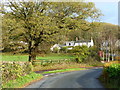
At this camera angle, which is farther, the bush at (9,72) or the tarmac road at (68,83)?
the tarmac road at (68,83)

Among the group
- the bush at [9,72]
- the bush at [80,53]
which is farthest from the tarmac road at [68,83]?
the bush at [80,53]

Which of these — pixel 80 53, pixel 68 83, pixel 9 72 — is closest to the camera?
pixel 9 72

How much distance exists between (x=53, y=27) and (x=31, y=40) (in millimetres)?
3724

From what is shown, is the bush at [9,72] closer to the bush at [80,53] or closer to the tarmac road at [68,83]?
the tarmac road at [68,83]

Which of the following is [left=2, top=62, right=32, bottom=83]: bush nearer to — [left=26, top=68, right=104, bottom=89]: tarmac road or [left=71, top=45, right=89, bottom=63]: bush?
[left=26, top=68, right=104, bottom=89]: tarmac road

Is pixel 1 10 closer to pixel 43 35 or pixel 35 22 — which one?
pixel 35 22

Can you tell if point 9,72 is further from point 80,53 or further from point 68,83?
point 80,53

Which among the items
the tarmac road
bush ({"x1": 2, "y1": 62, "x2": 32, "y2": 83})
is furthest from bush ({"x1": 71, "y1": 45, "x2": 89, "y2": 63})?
bush ({"x1": 2, "y1": 62, "x2": 32, "y2": 83})

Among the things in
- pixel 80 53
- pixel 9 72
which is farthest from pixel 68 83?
pixel 80 53

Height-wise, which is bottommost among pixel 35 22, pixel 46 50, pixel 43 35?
pixel 46 50

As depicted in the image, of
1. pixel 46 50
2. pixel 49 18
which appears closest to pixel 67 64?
pixel 46 50

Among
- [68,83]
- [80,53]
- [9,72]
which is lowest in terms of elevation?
[68,83]

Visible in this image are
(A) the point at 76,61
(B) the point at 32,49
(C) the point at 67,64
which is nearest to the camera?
(B) the point at 32,49

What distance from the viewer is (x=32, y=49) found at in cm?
2475
